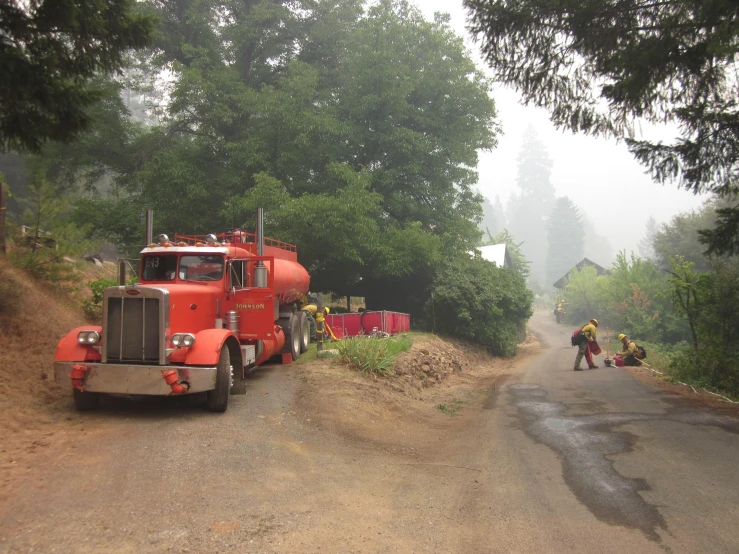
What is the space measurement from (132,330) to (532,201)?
186 metres

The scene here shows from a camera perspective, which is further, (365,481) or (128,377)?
(128,377)

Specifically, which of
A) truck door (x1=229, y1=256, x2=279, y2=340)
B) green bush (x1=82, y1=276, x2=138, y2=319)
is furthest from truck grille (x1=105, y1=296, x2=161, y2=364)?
green bush (x1=82, y1=276, x2=138, y2=319)

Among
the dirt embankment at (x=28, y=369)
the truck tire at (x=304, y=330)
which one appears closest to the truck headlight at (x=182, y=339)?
the dirt embankment at (x=28, y=369)

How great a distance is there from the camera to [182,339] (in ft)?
26.3

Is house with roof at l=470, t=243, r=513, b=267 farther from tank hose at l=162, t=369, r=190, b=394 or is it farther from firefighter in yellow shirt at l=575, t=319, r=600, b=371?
tank hose at l=162, t=369, r=190, b=394

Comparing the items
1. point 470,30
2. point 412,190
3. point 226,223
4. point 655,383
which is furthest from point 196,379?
point 412,190

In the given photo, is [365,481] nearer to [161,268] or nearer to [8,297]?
[161,268]

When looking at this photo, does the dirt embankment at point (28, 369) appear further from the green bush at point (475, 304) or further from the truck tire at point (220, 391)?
the green bush at point (475, 304)

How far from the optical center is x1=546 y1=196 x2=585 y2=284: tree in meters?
119

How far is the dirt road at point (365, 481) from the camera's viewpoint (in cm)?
450

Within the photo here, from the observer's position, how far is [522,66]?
11.1 meters

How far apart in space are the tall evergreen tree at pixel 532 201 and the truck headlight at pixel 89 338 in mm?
166767

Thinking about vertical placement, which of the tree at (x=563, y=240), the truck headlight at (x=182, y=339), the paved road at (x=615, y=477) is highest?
the tree at (x=563, y=240)

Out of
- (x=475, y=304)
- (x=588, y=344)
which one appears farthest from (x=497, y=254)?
(x=588, y=344)
